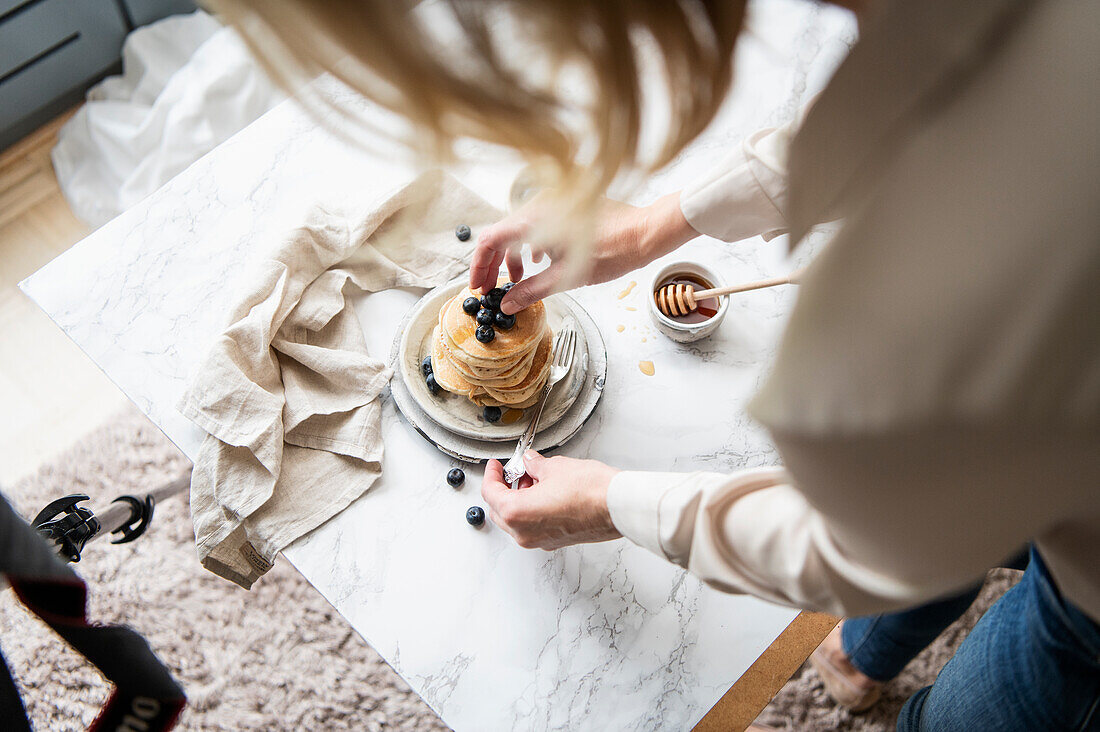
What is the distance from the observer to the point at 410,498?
1.30 meters

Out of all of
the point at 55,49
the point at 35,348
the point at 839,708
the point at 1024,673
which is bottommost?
the point at 839,708

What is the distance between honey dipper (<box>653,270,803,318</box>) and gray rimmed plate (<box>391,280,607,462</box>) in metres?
0.13

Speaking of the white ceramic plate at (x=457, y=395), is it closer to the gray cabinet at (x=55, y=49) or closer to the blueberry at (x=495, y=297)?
the blueberry at (x=495, y=297)

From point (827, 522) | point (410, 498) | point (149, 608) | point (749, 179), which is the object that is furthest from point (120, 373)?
point (827, 522)

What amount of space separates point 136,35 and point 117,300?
1378mm

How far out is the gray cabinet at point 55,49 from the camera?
213 centimetres

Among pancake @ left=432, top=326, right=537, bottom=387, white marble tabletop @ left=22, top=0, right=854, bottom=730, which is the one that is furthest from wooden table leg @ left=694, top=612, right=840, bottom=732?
pancake @ left=432, top=326, right=537, bottom=387

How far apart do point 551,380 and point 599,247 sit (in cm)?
24

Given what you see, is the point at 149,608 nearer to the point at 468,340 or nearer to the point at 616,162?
the point at 468,340

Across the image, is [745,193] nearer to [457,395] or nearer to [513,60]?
[457,395]

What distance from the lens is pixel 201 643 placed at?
6.46ft

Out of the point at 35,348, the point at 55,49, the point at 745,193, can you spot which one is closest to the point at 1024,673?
the point at 745,193

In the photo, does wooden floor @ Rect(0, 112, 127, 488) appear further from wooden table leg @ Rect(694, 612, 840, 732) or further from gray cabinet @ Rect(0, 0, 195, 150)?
wooden table leg @ Rect(694, 612, 840, 732)

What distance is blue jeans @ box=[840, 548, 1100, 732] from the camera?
0.92 meters
